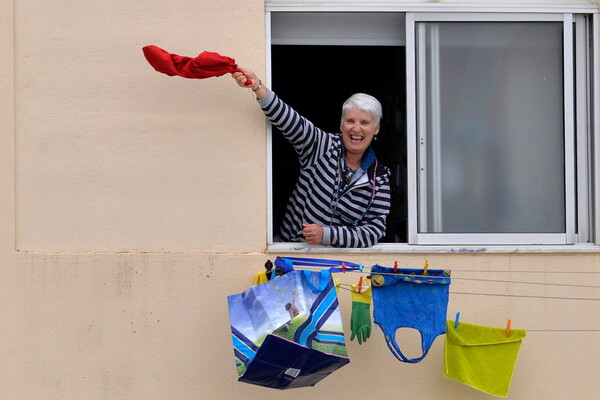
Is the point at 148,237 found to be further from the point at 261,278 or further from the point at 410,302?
the point at 410,302

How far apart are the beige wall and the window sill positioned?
3 centimetres

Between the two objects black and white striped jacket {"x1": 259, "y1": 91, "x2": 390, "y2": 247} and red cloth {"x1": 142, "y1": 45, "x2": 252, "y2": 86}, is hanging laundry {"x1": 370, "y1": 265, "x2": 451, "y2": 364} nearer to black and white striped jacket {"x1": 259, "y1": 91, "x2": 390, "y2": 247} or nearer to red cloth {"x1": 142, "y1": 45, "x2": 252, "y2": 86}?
black and white striped jacket {"x1": 259, "y1": 91, "x2": 390, "y2": 247}

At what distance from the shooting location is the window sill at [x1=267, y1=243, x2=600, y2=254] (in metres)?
5.42

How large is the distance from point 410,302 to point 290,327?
23.9 inches

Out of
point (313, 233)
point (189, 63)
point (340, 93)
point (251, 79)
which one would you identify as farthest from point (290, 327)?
point (340, 93)

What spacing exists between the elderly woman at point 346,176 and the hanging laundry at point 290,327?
0.53 meters

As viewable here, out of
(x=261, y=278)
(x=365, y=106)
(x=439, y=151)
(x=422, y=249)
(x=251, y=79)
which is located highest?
(x=251, y=79)

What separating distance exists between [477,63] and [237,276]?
65.4 inches

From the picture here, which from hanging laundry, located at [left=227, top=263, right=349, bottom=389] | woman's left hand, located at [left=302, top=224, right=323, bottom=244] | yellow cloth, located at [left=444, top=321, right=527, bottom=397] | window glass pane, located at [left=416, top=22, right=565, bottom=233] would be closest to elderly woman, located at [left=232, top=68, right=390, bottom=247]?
woman's left hand, located at [left=302, top=224, right=323, bottom=244]

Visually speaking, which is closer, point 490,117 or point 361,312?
point 361,312

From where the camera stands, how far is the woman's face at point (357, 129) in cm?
552

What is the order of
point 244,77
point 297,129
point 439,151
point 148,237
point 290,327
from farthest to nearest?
point 439,151 < point 297,129 < point 148,237 < point 244,77 < point 290,327

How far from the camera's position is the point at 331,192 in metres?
5.54

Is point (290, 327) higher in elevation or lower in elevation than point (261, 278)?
lower
